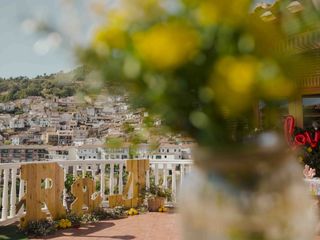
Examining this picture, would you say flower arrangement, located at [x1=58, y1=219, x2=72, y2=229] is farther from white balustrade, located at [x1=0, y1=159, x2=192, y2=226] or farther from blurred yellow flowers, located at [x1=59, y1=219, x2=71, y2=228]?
white balustrade, located at [x1=0, y1=159, x2=192, y2=226]

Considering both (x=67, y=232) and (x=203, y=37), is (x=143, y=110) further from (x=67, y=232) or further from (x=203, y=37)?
(x=67, y=232)

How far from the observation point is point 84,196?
18.4ft

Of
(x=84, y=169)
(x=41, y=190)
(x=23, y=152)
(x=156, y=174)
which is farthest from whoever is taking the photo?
(x=23, y=152)

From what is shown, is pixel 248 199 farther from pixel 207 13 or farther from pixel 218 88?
→ pixel 207 13

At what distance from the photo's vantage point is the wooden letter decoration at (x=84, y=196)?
5.43m

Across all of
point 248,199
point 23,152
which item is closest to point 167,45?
point 248,199

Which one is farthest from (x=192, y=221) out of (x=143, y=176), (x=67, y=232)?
(x=143, y=176)

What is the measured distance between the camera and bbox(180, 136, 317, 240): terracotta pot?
2.78ft

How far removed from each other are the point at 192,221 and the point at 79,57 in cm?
46

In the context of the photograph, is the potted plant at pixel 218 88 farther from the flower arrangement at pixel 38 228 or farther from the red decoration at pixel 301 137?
the red decoration at pixel 301 137

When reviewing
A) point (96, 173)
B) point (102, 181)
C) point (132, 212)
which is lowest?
point (132, 212)

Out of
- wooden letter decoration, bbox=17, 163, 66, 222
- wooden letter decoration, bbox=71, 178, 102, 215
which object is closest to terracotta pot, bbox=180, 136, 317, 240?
wooden letter decoration, bbox=17, 163, 66, 222

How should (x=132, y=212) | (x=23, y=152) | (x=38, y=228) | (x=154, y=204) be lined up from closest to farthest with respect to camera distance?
(x=38, y=228), (x=132, y=212), (x=154, y=204), (x=23, y=152)

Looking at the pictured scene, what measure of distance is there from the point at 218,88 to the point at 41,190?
466 cm
